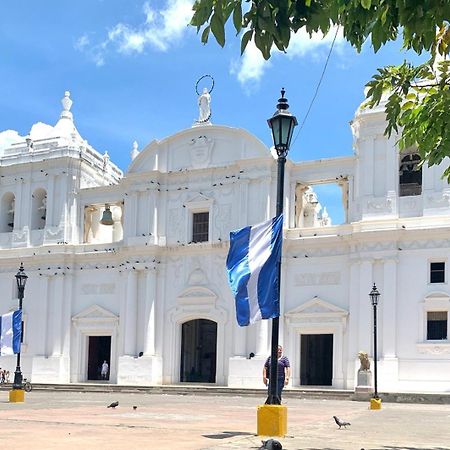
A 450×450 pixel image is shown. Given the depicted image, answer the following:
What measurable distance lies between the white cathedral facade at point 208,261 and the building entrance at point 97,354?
6cm

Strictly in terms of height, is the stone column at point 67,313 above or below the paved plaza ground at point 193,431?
above

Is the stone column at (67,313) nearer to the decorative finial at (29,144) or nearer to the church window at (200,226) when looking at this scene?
the church window at (200,226)

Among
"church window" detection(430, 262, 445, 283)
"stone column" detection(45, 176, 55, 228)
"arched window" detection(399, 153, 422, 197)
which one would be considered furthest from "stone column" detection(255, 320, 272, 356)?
"stone column" detection(45, 176, 55, 228)

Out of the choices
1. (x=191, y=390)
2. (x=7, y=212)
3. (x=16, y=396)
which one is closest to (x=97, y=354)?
(x=191, y=390)

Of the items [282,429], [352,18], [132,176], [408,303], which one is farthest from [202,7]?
[132,176]

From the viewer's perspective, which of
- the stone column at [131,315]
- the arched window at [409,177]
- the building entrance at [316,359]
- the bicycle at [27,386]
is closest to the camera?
the arched window at [409,177]

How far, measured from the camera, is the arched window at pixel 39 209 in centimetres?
4191

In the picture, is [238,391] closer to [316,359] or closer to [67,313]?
[316,359]

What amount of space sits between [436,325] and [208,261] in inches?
423

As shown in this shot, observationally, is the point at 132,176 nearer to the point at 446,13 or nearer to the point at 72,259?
the point at 72,259

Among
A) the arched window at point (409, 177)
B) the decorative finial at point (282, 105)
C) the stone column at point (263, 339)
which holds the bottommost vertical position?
the stone column at point (263, 339)

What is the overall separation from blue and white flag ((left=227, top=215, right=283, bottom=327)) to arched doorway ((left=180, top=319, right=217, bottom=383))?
25.6 m

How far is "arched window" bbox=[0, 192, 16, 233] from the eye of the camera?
43.0 meters

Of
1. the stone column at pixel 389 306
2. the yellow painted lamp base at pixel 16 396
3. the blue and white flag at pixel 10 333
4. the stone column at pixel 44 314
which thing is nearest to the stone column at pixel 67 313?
the stone column at pixel 44 314
